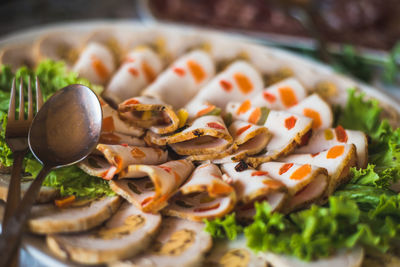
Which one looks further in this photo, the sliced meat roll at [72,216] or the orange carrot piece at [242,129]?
the orange carrot piece at [242,129]

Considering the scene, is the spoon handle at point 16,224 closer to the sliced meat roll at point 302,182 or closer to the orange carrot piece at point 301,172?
the sliced meat roll at point 302,182

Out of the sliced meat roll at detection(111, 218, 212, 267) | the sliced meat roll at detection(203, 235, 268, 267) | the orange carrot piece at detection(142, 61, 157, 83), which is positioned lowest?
the sliced meat roll at detection(203, 235, 268, 267)

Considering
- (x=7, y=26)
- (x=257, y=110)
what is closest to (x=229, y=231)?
(x=257, y=110)

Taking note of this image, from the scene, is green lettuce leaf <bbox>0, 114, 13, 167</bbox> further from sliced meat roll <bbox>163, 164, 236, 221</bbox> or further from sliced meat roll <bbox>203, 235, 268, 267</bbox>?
sliced meat roll <bbox>203, 235, 268, 267</bbox>

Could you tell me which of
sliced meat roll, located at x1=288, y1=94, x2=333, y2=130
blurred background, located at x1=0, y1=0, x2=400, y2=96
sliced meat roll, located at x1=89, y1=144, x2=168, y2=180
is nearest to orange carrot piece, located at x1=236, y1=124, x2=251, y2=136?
sliced meat roll, located at x1=89, y1=144, x2=168, y2=180

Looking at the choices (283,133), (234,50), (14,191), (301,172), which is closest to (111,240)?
(14,191)

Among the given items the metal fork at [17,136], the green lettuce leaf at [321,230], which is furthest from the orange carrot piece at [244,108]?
the metal fork at [17,136]

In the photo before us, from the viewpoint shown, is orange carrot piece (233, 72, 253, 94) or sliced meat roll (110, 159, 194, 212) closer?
sliced meat roll (110, 159, 194, 212)
